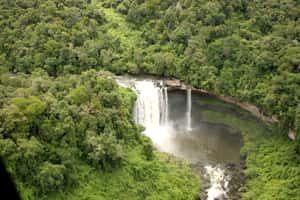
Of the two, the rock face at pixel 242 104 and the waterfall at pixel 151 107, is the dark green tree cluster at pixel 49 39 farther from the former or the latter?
the rock face at pixel 242 104

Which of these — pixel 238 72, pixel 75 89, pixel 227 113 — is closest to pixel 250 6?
pixel 238 72

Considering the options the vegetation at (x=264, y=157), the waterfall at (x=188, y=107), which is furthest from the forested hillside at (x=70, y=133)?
the waterfall at (x=188, y=107)

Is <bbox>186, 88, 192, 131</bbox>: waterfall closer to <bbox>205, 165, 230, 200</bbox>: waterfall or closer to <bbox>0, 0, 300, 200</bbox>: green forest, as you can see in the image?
<bbox>0, 0, 300, 200</bbox>: green forest

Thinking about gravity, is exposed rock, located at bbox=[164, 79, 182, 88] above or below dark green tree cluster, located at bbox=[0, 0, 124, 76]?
below

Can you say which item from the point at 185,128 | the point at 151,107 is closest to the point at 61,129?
the point at 151,107

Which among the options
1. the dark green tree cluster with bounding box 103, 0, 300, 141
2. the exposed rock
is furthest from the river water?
the dark green tree cluster with bounding box 103, 0, 300, 141

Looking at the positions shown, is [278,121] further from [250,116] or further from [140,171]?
[140,171]

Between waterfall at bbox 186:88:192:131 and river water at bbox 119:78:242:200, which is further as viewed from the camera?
waterfall at bbox 186:88:192:131
